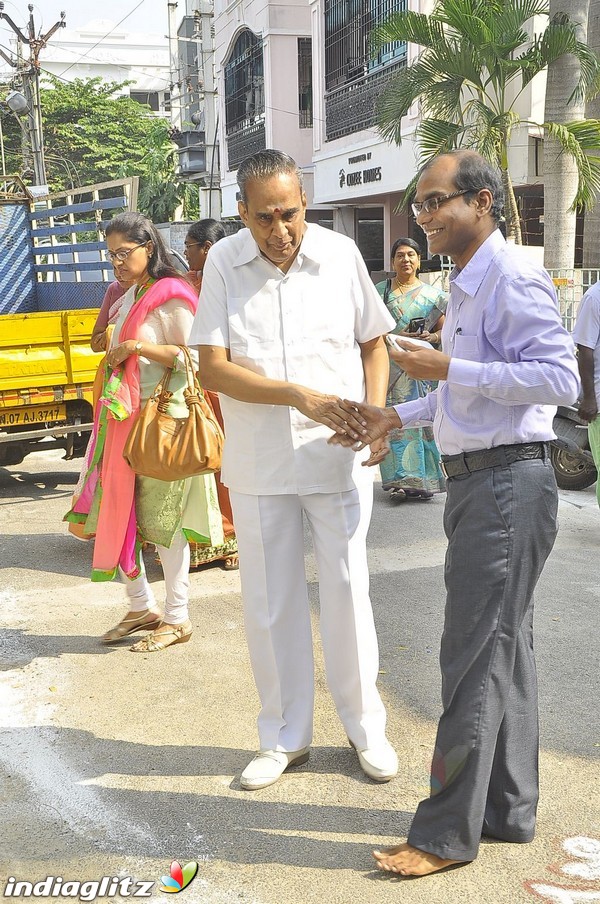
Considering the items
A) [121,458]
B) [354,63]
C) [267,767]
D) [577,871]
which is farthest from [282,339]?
[354,63]

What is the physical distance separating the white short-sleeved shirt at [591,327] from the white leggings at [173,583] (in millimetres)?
2117

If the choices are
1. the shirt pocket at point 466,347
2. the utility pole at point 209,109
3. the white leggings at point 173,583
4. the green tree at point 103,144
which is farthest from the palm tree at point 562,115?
the green tree at point 103,144

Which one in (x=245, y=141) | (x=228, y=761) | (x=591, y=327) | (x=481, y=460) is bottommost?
(x=228, y=761)

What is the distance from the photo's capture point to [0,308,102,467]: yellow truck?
7672 millimetres

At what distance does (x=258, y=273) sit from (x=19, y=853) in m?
1.95

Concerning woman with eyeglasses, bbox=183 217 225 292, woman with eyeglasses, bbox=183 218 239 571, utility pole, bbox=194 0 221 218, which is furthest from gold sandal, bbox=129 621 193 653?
utility pole, bbox=194 0 221 218

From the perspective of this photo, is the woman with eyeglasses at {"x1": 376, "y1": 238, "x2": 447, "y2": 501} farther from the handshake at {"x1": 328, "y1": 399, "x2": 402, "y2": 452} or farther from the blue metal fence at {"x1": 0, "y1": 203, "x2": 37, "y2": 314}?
the blue metal fence at {"x1": 0, "y1": 203, "x2": 37, "y2": 314}

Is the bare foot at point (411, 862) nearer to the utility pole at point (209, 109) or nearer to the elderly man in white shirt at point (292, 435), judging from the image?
the elderly man in white shirt at point (292, 435)

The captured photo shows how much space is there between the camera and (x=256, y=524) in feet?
10.7

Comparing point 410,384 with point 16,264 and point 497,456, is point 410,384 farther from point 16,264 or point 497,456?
point 16,264

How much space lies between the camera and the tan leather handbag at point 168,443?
4.35m

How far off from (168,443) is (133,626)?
3.27 feet

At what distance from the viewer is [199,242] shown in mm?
5938

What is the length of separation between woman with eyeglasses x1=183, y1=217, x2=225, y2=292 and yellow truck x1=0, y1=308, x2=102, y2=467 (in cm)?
218
